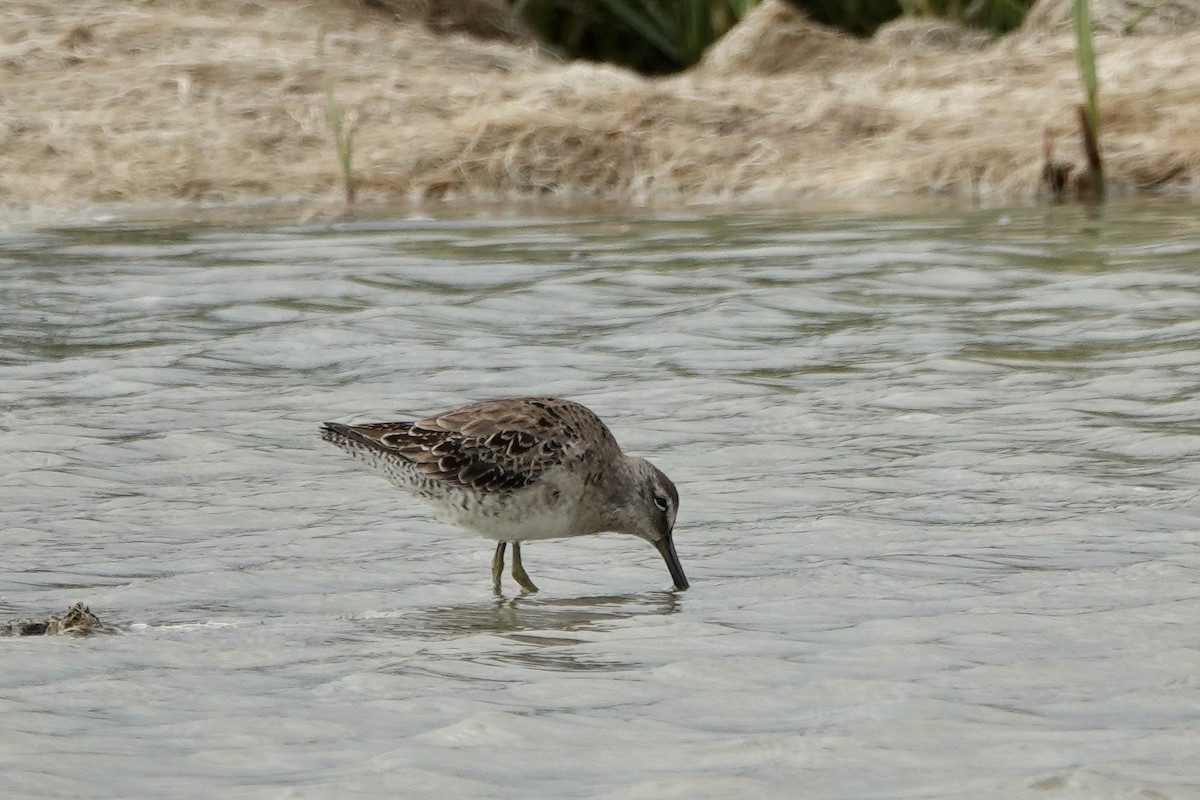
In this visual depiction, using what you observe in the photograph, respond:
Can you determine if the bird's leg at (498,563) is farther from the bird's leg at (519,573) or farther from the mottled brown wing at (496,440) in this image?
the mottled brown wing at (496,440)

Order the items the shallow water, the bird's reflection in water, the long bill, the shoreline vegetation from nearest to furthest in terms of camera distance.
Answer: the shallow water < the bird's reflection in water < the long bill < the shoreline vegetation

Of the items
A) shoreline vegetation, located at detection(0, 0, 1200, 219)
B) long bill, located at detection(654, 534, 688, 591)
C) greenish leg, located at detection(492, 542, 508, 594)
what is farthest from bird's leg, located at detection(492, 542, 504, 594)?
shoreline vegetation, located at detection(0, 0, 1200, 219)

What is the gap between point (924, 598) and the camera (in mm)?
5879

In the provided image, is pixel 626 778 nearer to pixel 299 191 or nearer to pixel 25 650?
pixel 25 650

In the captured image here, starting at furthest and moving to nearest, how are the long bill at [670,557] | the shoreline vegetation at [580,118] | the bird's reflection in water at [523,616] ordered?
the shoreline vegetation at [580,118]
the long bill at [670,557]
the bird's reflection in water at [523,616]

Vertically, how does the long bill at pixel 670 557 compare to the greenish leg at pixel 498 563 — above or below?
above

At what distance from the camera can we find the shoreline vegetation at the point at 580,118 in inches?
600

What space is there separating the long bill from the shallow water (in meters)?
0.06

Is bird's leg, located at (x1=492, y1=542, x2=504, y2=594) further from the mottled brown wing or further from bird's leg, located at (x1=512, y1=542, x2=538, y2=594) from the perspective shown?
the mottled brown wing

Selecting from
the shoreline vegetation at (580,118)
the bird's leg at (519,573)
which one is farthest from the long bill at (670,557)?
the shoreline vegetation at (580,118)

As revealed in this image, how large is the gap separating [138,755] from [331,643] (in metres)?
1.06

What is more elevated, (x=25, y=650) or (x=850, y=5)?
(x=850, y=5)

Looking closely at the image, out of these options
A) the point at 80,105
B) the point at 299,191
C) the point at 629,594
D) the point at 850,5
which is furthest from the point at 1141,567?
the point at 850,5

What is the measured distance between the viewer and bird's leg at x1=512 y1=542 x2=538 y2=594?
6438 mm
